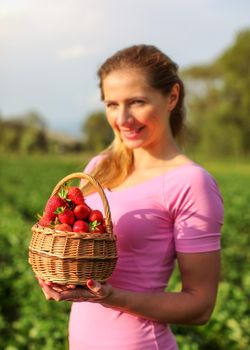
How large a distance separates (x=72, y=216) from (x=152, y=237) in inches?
11.3

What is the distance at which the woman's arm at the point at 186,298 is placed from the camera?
80.5 inches

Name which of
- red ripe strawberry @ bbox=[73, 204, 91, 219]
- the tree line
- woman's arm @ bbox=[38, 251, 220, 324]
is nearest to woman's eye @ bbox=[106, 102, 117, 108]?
red ripe strawberry @ bbox=[73, 204, 91, 219]

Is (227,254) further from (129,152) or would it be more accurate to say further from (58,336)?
(129,152)

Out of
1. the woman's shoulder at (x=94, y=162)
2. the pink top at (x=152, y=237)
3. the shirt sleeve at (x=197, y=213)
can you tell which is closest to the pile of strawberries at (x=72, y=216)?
the pink top at (x=152, y=237)

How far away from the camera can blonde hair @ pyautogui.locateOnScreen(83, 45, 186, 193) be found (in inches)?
87.9

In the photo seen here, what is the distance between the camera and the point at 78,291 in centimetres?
193

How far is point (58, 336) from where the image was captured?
3.72 m

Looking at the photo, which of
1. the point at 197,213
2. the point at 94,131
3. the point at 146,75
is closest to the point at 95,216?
the point at 197,213

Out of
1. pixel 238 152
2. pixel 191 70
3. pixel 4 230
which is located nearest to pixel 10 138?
pixel 191 70

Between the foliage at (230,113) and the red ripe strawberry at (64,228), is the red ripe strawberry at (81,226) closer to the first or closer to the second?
the red ripe strawberry at (64,228)

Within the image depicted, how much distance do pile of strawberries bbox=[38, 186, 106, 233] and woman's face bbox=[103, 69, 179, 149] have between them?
0.29 meters

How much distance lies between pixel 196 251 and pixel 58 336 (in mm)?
1881

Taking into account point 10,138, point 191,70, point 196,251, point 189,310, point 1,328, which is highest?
point 196,251

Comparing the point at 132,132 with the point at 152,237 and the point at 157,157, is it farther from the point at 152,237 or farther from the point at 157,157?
the point at 152,237
